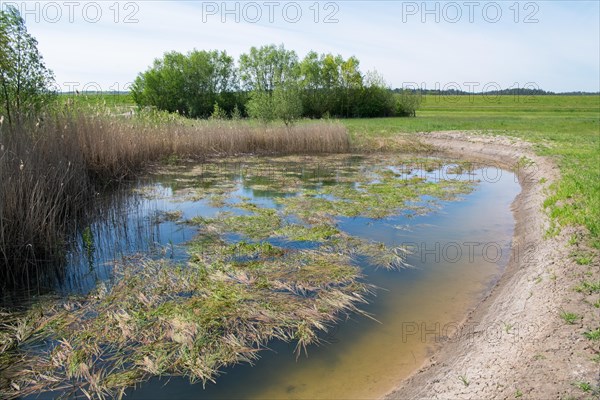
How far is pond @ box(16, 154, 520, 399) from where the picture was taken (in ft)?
12.2

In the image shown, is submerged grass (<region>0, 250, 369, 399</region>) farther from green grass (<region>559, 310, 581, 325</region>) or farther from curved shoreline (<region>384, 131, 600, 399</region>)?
green grass (<region>559, 310, 581, 325</region>)

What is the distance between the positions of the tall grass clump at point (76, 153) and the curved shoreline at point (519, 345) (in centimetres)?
487

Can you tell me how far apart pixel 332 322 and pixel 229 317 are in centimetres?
112

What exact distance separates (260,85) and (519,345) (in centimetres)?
4363

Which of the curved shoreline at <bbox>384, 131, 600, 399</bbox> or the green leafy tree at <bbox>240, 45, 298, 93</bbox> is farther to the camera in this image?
the green leafy tree at <bbox>240, 45, 298, 93</bbox>

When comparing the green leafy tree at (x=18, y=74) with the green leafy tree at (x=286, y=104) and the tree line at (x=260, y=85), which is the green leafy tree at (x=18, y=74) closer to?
the green leafy tree at (x=286, y=104)

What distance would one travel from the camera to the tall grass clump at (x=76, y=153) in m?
5.30

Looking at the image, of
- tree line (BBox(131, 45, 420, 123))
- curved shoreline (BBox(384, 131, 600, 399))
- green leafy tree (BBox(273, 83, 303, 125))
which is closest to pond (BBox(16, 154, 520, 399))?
curved shoreline (BBox(384, 131, 600, 399))

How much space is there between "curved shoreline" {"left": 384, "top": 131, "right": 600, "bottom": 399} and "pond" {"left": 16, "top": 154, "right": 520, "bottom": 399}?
0.25m

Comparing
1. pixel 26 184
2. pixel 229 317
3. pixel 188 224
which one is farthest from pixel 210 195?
pixel 229 317

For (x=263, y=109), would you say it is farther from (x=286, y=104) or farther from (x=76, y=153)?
(x=76, y=153)

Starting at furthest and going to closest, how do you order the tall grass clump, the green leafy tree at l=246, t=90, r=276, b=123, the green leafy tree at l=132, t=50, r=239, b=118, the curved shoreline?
the green leafy tree at l=132, t=50, r=239, b=118, the green leafy tree at l=246, t=90, r=276, b=123, the tall grass clump, the curved shoreline

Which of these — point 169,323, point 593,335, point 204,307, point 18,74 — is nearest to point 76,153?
point 18,74

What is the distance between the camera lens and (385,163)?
17.0m
